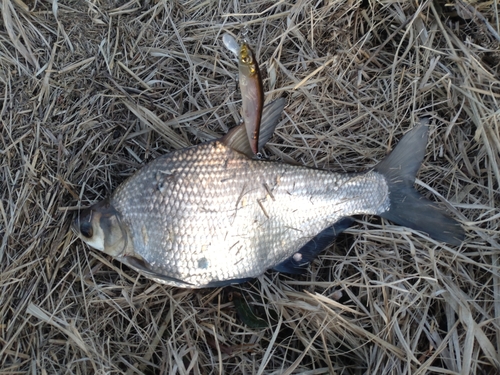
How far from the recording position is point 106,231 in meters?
2.03

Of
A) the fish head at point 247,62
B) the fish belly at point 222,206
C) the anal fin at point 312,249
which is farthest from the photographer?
the anal fin at point 312,249

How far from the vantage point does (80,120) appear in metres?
2.31

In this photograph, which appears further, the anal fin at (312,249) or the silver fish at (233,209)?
the anal fin at (312,249)

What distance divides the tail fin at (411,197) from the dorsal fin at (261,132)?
63 centimetres

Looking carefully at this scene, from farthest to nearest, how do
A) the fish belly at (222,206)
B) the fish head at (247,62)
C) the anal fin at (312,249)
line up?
the anal fin at (312,249), the fish belly at (222,206), the fish head at (247,62)

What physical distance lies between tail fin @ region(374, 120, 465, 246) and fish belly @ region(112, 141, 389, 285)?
0.23ft

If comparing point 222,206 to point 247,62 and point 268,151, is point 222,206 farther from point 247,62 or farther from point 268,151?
point 247,62

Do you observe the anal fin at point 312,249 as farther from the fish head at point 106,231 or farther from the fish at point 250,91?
the fish head at point 106,231

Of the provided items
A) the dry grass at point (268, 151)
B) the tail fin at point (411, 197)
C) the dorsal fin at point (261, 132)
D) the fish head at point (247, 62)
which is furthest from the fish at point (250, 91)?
the tail fin at point (411, 197)

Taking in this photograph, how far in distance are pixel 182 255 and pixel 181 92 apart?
40.3 inches

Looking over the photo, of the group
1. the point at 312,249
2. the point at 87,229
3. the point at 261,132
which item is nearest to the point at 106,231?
the point at 87,229

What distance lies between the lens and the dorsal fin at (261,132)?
2029 millimetres

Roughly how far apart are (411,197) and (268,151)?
0.86 metres

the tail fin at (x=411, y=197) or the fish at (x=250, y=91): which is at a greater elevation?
the fish at (x=250, y=91)
